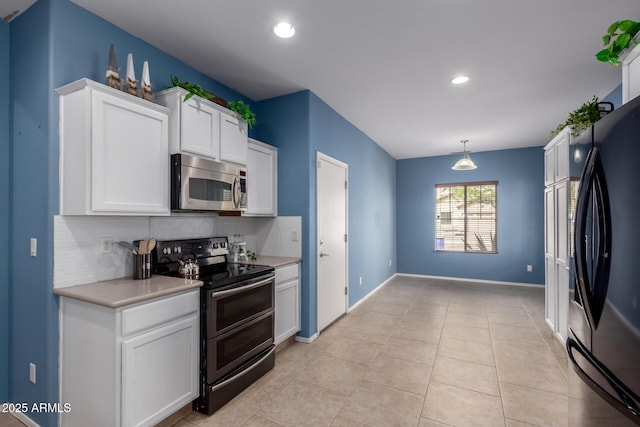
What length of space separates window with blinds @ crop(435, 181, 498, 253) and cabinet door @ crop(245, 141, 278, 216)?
4.47 meters

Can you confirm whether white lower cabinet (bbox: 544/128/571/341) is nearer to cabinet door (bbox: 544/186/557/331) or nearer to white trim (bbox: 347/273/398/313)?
cabinet door (bbox: 544/186/557/331)

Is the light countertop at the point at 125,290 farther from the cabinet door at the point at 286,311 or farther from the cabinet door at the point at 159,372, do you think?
the cabinet door at the point at 286,311

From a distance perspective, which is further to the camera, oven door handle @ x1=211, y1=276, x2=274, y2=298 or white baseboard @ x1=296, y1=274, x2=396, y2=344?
white baseboard @ x1=296, y1=274, x2=396, y2=344

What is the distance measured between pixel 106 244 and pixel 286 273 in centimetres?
154

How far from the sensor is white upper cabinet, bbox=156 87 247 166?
89.6 inches

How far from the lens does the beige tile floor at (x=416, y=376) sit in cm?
209

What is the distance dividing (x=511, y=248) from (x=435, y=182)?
6.42 ft

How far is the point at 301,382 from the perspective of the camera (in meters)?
2.52

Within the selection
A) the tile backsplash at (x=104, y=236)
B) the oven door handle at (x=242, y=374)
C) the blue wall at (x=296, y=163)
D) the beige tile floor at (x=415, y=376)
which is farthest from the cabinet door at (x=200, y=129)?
the beige tile floor at (x=415, y=376)

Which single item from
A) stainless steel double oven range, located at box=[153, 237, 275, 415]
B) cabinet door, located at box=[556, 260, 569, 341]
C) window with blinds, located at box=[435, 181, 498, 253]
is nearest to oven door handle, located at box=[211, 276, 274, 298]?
stainless steel double oven range, located at box=[153, 237, 275, 415]

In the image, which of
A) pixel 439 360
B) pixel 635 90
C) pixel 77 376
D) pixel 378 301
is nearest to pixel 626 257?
pixel 635 90

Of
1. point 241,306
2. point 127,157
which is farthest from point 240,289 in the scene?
point 127,157

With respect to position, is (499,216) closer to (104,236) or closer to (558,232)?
(558,232)

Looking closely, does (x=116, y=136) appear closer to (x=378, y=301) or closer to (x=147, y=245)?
(x=147, y=245)
